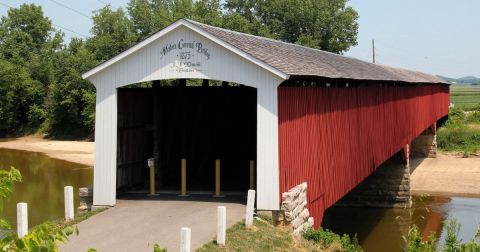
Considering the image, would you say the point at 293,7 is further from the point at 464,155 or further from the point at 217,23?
the point at 464,155

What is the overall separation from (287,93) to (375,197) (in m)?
15.9

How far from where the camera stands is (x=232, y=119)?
17469 millimetres

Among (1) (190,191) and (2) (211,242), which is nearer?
(2) (211,242)

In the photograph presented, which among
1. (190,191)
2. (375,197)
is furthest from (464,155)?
(190,191)

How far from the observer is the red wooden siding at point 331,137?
469 inches

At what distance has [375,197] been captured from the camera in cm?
2634

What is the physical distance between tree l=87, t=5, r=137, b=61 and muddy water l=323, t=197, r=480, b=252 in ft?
105

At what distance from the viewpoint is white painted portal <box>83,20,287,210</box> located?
11297mm

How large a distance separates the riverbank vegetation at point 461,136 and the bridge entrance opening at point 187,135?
26803mm

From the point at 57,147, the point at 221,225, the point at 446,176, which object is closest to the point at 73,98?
the point at 57,147

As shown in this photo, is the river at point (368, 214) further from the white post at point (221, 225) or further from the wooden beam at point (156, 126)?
the white post at point (221, 225)

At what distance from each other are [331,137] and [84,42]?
47036mm

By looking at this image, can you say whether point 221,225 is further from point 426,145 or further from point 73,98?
point 73,98

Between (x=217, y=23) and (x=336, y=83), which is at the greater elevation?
(x=217, y=23)
